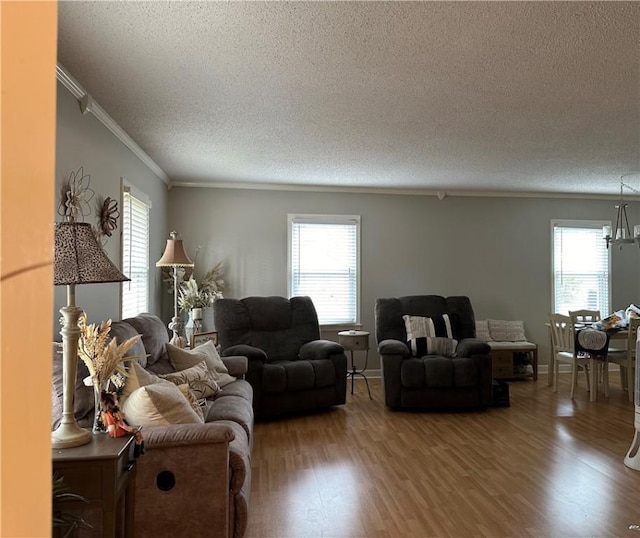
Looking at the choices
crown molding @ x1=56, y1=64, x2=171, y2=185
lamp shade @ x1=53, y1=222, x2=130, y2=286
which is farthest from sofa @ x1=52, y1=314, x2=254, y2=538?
crown molding @ x1=56, y1=64, x2=171, y2=185

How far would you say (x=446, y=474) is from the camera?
3.22m

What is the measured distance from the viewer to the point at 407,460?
3.48 m

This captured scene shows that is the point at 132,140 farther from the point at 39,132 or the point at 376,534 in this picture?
the point at 39,132

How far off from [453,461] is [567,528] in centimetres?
100

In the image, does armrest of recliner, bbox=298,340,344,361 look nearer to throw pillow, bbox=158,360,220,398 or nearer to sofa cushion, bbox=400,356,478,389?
sofa cushion, bbox=400,356,478,389

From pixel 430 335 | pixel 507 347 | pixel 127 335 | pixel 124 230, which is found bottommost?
pixel 507 347

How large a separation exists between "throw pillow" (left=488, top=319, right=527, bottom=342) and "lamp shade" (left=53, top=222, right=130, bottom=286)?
550 cm

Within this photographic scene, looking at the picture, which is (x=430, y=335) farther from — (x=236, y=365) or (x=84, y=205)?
(x=84, y=205)

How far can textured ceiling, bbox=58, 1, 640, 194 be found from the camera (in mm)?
2139

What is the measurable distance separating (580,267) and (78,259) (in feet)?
22.5

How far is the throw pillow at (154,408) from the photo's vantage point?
7.25ft

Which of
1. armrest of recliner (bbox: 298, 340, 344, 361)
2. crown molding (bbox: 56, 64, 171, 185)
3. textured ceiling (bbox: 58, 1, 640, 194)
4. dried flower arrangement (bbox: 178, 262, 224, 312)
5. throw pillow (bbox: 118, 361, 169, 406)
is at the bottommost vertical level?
armrest of recliner (bbox: 298, 340, 344, 361)

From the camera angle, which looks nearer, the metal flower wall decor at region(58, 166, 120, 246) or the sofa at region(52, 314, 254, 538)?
the sofa at region(52, 314, 254, 538)

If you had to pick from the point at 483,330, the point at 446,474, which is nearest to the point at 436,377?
the point at 446,474
